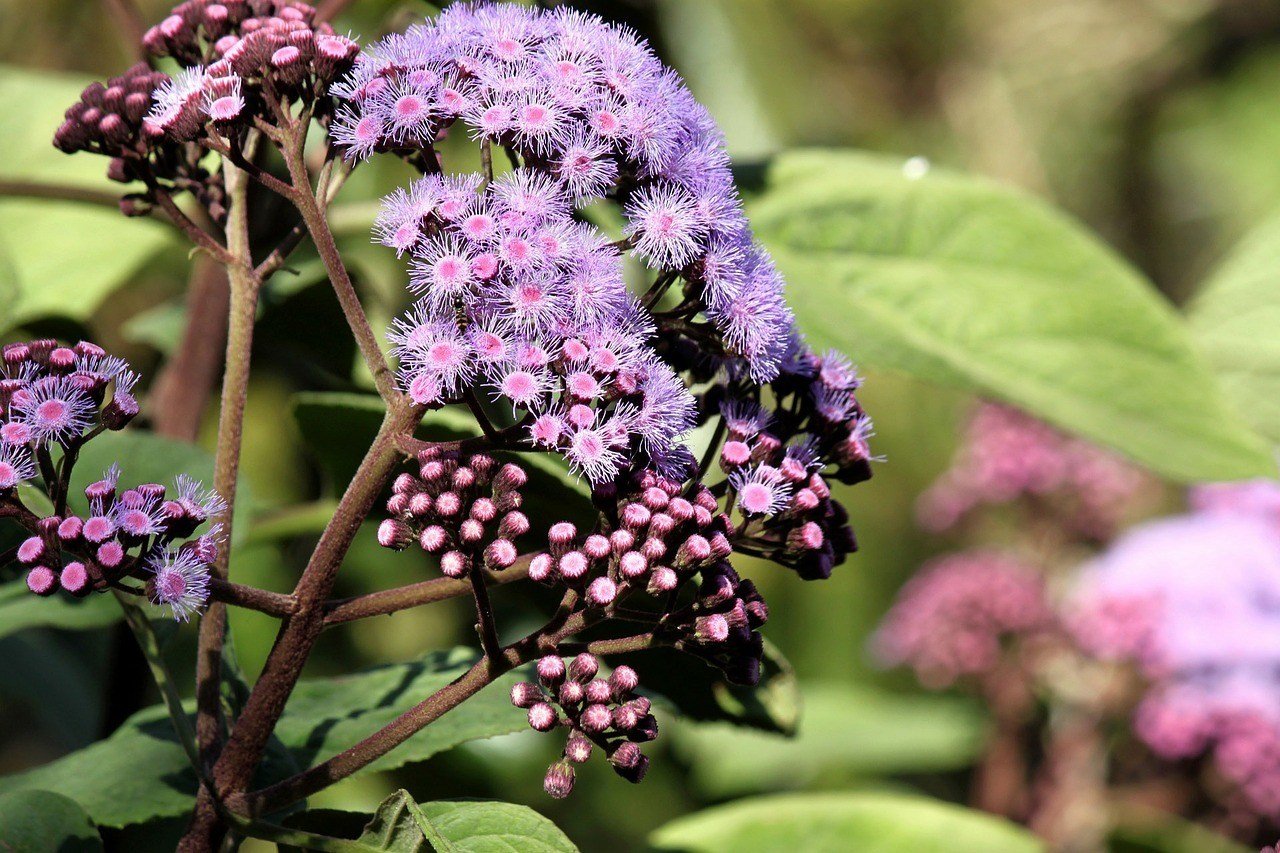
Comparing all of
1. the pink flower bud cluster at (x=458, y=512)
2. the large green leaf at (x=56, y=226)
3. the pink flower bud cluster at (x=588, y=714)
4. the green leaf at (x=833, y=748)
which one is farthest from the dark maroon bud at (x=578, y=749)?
the green leaf at (x=833, y=748)

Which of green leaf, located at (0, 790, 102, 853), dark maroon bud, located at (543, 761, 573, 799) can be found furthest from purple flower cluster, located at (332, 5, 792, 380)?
green leaf, located at (0, 790, 102, 853)

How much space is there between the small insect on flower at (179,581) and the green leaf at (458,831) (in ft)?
0.47

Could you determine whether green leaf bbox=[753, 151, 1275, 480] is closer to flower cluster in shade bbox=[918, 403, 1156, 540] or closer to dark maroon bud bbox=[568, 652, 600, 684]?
dark maroon bud bbox=[568, 652, 600, 684]


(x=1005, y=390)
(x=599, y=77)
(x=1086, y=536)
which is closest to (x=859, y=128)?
(x=1086, y=536)

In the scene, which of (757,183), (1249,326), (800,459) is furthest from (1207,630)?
(800,459)

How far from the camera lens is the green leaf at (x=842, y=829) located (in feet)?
4.07

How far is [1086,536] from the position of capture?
6.40 feet

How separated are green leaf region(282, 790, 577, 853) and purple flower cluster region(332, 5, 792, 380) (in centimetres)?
26

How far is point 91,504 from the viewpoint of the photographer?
2.03ft

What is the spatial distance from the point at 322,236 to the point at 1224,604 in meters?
1.64

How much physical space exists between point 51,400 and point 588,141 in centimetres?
31

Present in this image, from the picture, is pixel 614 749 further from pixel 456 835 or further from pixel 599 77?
pixel 599 77

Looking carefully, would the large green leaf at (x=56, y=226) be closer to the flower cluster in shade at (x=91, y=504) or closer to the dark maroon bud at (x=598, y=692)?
the flower cluster in shade at (x=91, y=504)

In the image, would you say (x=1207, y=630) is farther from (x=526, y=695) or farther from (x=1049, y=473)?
(x=526, y=695)
